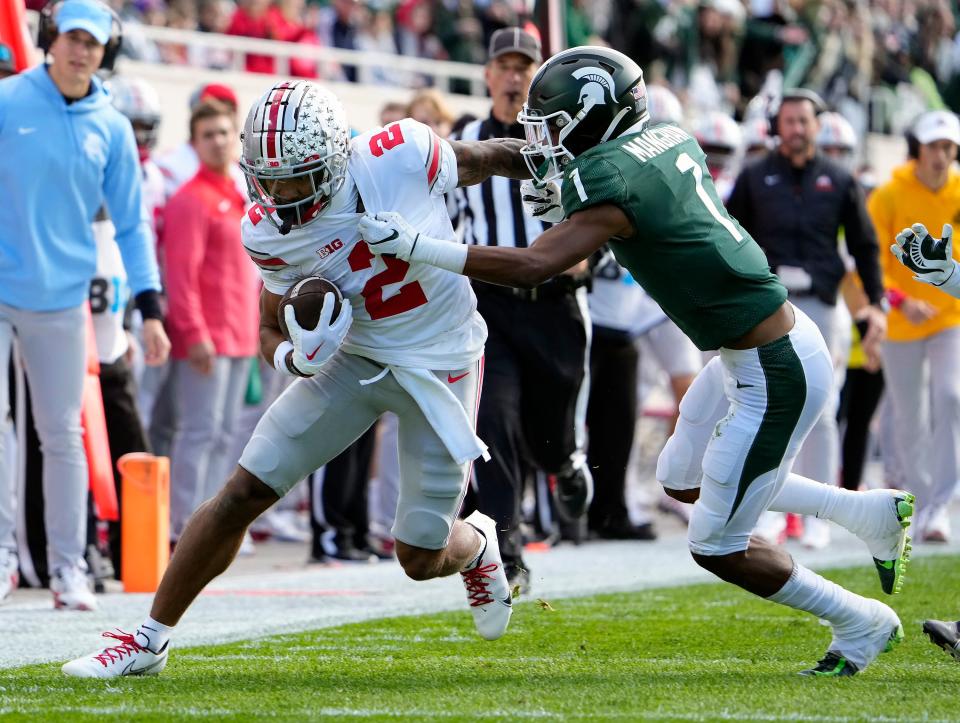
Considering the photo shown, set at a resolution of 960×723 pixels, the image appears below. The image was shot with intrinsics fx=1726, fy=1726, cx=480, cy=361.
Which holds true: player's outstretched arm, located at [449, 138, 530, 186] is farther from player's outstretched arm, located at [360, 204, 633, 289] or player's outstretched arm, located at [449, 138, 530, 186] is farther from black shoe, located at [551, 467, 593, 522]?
black shoe, located at [551, 467, 593, 522]

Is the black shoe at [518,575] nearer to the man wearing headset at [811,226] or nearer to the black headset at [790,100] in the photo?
the man wearing headset at [811,226]

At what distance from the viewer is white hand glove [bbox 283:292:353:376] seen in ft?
13.6

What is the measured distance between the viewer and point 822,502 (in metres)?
4.79

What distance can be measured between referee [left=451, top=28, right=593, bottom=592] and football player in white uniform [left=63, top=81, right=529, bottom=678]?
166 cm

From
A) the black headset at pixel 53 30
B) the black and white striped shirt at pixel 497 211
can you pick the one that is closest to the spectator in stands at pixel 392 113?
the black and white striped shirt at pixel 497 211

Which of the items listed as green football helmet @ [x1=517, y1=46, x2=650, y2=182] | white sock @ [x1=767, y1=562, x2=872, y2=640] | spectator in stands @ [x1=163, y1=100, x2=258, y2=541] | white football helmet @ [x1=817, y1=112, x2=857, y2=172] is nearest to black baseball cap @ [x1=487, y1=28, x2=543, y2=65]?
spectator in stands @ [x1=163, y1=100, x2=258, y2=541]

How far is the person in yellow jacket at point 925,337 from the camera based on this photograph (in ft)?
27.4

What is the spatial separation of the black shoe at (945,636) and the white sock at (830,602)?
0.26 metres

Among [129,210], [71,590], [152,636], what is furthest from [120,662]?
[129,210]

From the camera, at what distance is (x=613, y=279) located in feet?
27.1

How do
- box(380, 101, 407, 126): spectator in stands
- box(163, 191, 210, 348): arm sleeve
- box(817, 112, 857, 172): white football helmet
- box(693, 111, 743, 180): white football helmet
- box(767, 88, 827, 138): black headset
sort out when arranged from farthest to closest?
box(817, 112, 857, 172): white football helmet
box(693, 111, 743, 180): white football helmet
box(380, 101, 407, 126): spectator in stands
box(767, 88, 827, 138): black headset
box(163, 191, 210, 348): arm sleeve

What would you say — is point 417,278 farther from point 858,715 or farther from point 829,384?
point 858,715

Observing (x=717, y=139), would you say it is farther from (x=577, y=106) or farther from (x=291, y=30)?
(x=577, y=106)

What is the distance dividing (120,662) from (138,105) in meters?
3.92
